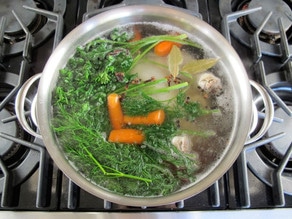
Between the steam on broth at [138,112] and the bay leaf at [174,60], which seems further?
the bay leaf at [174,60]

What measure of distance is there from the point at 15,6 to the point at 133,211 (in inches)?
31.0

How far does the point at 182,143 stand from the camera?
3.33ft

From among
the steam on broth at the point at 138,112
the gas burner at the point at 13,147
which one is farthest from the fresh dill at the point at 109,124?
the gas burner at the point at 13,147

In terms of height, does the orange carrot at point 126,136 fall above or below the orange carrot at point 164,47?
below

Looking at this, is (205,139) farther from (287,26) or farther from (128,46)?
(287,26)

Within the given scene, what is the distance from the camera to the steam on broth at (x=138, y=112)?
981 millimetres

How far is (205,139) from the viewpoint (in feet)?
3.39

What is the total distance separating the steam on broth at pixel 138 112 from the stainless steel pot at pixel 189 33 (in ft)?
0.08

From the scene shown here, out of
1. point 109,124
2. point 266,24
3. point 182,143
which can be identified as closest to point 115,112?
point 109,124

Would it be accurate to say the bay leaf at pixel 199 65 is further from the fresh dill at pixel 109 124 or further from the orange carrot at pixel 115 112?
the orange carrot at pixel 115 112

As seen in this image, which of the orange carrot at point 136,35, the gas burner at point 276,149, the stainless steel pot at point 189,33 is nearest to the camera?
the stainless steel pot at point 189,33

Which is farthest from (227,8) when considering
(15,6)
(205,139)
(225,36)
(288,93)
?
(15,6)

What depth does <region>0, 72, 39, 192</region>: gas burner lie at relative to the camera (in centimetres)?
101

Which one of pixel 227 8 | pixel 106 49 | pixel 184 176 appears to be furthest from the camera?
pixel 227 8
